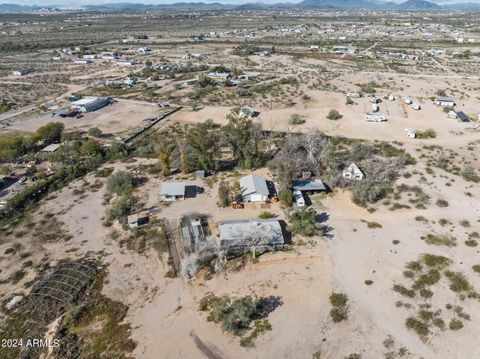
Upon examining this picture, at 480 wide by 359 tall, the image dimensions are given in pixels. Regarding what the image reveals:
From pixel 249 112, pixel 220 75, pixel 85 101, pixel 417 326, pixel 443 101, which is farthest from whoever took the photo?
pixel 220 75

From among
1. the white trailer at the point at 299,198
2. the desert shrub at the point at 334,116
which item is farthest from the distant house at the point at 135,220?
the desert shrub at the point at 334,116

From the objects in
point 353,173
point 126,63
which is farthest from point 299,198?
point 126,63

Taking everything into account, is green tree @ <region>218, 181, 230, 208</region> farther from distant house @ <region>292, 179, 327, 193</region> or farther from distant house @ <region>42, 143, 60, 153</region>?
distant house @ <region>42, 143, 60, 153</region>

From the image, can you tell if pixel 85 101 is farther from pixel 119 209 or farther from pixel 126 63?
pixel 126 63

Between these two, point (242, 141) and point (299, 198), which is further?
point (242, 141)

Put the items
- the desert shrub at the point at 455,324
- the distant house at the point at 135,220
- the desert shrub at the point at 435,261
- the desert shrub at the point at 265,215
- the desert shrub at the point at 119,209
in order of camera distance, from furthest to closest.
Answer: the desert shrub at the point at 119,209 < the desert shrub at the point at 265,215 < the distant house at the point at 135,220 < the desert shrub at the point at 435,261 < the desert shrub at the point at 455,324

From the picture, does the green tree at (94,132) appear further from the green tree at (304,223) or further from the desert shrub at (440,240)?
the desert shrub at (440,240)

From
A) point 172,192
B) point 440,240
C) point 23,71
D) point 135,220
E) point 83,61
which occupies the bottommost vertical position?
point 83,61
